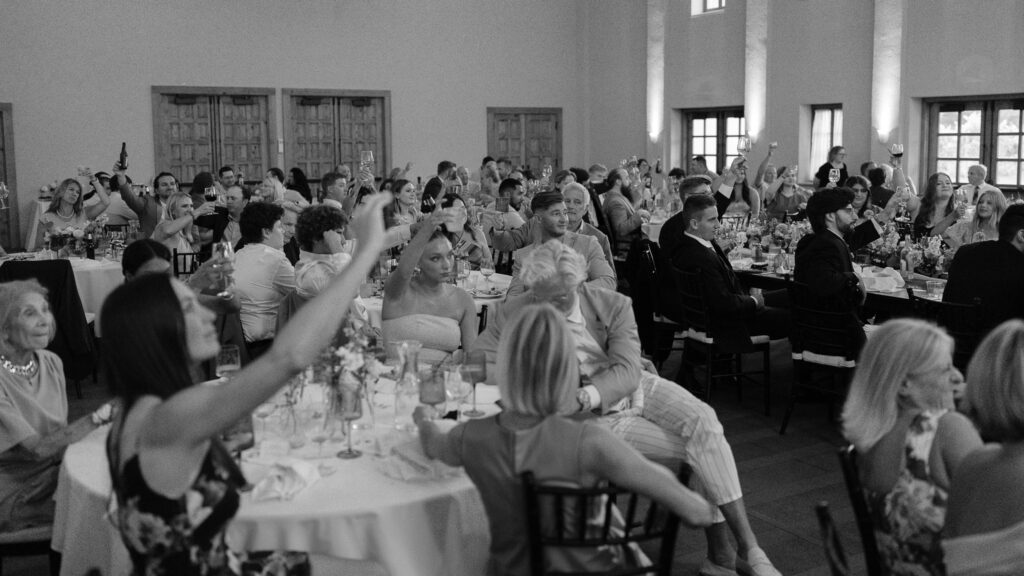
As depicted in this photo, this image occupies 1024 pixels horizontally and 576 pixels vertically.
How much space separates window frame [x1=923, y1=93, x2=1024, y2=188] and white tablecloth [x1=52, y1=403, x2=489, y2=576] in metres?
11.9

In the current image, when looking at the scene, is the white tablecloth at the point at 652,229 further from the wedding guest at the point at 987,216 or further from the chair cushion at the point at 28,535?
the chair cushion at the point at 28,535

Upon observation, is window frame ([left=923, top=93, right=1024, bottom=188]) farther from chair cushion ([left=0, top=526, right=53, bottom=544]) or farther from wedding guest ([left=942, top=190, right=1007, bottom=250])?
chair cushion ([left=0, top=526, right=53, bottom=544])

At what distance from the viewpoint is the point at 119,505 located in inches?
91.0

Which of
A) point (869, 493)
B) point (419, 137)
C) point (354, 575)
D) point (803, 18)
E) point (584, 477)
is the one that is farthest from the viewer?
point (419, 137)

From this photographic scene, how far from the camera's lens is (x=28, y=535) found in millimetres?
3379

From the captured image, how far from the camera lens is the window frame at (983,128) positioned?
42.9 feet

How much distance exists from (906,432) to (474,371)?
4.62 ft

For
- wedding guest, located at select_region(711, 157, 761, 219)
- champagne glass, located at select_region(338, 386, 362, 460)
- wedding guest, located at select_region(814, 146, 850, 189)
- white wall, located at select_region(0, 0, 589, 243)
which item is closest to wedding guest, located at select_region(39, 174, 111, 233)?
white wall, located at select_region(0, 0, 589, 243)

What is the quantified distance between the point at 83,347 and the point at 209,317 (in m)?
5.20

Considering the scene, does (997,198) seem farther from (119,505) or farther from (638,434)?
(119,505)

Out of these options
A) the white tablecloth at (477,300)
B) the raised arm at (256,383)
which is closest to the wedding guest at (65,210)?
the white tablecloth at (477,300)

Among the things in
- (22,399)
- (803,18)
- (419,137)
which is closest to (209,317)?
(22,399)

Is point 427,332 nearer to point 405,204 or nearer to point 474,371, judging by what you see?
point 474,371

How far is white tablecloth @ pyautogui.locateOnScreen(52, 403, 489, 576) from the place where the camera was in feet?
9.15
